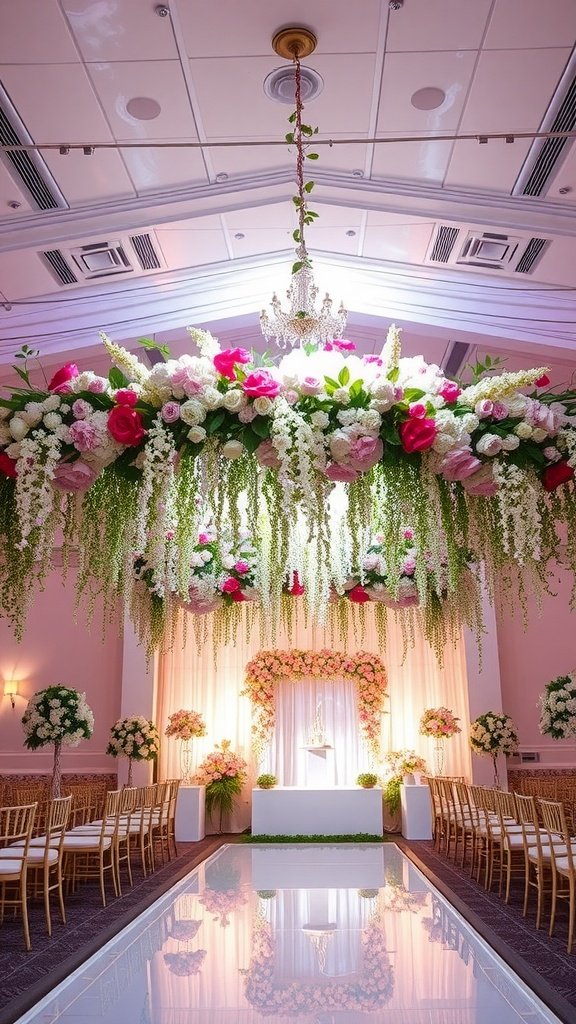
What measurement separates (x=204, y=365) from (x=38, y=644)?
10.7m

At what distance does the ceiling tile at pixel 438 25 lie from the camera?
497 cm

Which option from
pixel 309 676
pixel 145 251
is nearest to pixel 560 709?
pixel 309 676

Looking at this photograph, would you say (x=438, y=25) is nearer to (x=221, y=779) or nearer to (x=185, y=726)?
(x=185, y=726)

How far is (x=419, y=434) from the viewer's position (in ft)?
9.70

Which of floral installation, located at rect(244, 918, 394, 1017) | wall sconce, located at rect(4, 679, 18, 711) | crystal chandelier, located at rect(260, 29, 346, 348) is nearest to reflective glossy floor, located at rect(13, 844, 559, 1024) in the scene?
floral installation, located at rect(244, 918, 394, 1017)

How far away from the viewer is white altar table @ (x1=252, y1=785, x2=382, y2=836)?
1105 centimetres

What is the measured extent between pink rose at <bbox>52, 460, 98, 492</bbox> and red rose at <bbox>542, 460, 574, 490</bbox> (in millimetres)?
1764

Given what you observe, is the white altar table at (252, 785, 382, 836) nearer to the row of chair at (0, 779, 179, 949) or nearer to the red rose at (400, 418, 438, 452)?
the row of chair at (0, 779, 179, 949)

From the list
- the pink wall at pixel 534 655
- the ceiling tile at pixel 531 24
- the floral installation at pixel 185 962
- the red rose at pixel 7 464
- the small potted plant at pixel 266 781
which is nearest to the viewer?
the red rose at pixel 7 464

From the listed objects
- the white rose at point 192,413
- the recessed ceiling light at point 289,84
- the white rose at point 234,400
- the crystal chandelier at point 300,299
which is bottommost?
the white rose at point 192,413

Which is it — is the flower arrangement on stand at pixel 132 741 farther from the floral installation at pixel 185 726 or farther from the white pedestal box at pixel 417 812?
the white pedestal box at pixel 417 812

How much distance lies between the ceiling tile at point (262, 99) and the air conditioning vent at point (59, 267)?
69.6 inches

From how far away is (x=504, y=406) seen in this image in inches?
120

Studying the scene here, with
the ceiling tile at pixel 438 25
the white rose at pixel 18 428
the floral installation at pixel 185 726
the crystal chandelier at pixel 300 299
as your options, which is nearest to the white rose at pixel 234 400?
the white rose at pixel 18 428
